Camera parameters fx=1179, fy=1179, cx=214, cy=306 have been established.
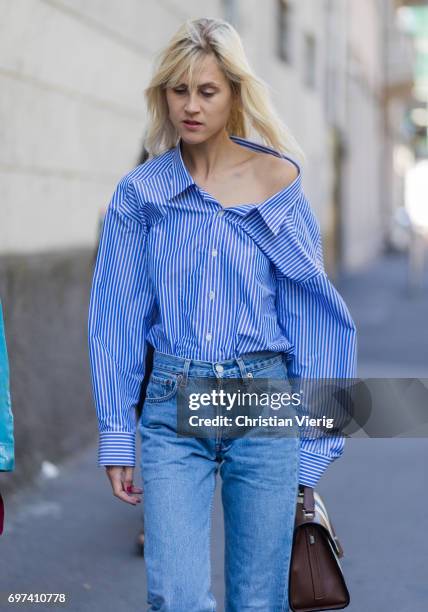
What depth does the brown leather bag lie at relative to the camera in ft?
9.25

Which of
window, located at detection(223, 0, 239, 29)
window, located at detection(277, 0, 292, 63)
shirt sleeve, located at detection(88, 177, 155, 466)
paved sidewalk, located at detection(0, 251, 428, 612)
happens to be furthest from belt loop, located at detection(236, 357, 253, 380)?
window, located at detection(277, 0, 292, 63)

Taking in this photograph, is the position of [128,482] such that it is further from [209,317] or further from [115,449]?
[209,317]

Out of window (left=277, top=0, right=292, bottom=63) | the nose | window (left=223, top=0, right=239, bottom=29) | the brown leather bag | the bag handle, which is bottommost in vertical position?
the brown leather bag

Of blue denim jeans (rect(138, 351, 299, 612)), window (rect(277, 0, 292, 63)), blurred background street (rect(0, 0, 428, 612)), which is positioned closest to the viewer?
blue denim jeans (rect(138, 351, 299, 612))

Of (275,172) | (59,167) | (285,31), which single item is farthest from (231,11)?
(275,172)

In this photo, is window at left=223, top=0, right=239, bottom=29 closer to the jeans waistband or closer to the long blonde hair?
the long blonde hair

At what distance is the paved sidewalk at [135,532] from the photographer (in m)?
4.65

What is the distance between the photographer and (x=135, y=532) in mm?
5453

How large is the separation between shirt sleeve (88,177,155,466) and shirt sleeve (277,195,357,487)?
348 mm

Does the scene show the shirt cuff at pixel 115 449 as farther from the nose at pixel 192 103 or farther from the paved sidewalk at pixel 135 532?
the paved sidewalk at pixel 135 532

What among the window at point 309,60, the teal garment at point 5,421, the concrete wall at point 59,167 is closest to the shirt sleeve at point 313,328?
the teal garment at point 5,421

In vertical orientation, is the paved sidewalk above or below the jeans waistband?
below

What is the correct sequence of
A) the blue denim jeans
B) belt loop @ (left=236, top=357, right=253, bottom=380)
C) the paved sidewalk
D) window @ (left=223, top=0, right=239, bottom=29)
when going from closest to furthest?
the blue denim jeans
belt loop @ (left=236, top=357, right=253, bottom=380)
the paved sidewalk
window @ (left=223, top=0, right=239, bottom=29)

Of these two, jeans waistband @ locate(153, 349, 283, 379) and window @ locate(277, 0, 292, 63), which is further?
window @ locate(277, 0, 292, 63)
